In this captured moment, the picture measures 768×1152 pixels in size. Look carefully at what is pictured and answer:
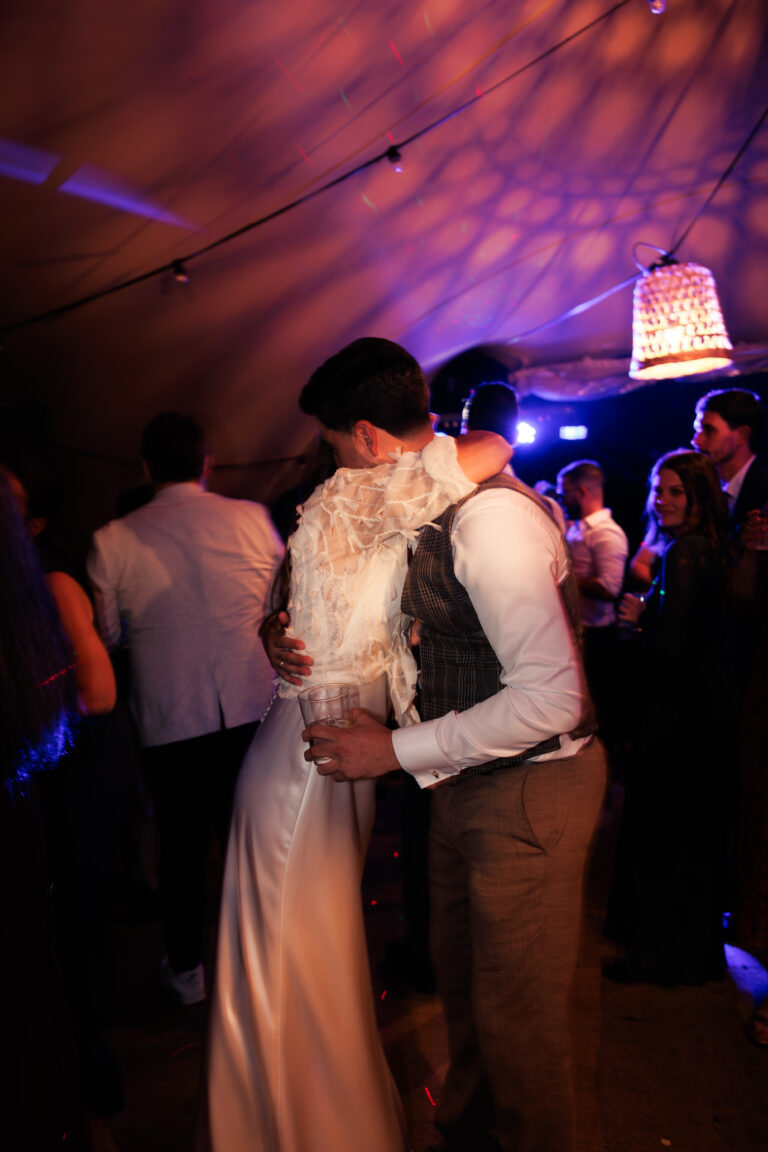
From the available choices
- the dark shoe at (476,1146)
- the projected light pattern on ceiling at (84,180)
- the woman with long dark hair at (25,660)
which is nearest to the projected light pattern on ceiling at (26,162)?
the projected light pattern on ceiling at (84,180)

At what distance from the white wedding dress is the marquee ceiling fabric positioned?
1714 mm

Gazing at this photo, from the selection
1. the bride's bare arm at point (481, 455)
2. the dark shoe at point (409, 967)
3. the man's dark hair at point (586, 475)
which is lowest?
the dark shoe at point (409, 967)

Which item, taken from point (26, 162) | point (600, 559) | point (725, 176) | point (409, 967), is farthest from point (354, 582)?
point (725, 176)

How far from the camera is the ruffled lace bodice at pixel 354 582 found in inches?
57.9

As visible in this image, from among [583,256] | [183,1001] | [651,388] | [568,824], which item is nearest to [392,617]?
[568,824]

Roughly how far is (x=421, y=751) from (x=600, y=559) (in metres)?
3.63

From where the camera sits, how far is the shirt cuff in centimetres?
132

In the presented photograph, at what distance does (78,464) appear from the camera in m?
4.77

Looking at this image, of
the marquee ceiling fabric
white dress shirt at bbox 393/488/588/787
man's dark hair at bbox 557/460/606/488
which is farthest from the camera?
man's dark hair at bbox 557/460/606/488

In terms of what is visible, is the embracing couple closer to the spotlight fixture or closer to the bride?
the bride

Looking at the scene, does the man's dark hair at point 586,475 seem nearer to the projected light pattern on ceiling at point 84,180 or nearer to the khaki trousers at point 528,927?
the projected light pattern on ceiling at point 84,180

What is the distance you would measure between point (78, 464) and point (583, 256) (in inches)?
139

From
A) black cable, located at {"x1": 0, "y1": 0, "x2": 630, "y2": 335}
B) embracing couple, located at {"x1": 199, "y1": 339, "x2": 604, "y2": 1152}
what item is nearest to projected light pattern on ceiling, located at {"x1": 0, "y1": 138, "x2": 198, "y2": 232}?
black cable, located at {"x1": 0, "y1": 0, "x2": 630, "y2": 335}

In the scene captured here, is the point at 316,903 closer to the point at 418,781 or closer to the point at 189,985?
the point at 418,781
